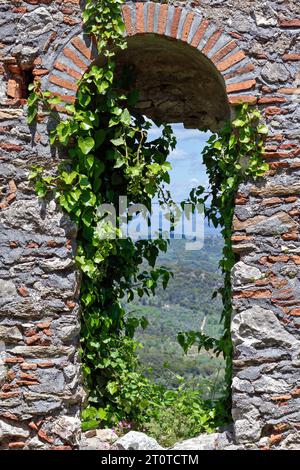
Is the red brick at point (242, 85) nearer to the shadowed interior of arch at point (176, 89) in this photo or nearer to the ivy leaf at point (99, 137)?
the shadowed interior of arch at point (176, 89)

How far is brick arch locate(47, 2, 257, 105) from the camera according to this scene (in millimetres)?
3957

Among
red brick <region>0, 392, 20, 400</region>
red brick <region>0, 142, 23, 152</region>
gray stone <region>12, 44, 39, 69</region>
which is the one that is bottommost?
red brick <region>0, 392, 20, 400</region>

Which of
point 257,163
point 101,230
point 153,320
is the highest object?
point 257,163

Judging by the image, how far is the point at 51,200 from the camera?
399 centimetres

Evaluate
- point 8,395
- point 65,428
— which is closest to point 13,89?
point 8,395

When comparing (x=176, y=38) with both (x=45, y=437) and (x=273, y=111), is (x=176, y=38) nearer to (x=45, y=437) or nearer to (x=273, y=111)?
(x=273, y=111)

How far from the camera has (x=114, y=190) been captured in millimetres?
4672

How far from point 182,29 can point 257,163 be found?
100 centimetres

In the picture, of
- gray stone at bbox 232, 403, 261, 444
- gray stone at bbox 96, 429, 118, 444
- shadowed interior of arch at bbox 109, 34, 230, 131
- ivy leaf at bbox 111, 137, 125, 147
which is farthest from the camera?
shadowed interior of arch at bbox 109, 34, 230, 131

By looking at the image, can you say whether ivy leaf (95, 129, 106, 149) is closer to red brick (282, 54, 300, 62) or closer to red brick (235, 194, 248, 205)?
red brick (235, 194, 248, 205)

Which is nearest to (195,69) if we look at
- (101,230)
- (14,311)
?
(101,230)

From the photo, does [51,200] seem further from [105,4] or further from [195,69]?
[195,69]

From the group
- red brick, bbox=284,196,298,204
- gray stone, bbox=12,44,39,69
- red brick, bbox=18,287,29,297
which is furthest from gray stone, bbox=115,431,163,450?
gray stone, bbox=12,44,39,69

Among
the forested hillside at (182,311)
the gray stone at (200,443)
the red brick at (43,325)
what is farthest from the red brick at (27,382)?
the forested hillside at (182,311)
